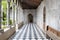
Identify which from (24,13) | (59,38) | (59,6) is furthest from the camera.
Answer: (24,13)

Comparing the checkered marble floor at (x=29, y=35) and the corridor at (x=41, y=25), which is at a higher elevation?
the corridor at (x=41, y=25)

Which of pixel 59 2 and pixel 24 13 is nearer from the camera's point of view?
pixel 59 2

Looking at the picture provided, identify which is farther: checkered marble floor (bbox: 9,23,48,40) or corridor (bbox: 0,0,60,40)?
checkered marble floor (bbox: 9,23,48,40)

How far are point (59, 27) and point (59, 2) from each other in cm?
100

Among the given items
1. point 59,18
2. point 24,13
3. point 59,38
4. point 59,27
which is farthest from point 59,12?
point 24,13

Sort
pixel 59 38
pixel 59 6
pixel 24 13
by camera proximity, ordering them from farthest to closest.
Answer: pixel 24 13 → pixel 59 6 → pixel 59 38

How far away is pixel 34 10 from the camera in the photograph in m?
25.8

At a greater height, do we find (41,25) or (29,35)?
(41,25)

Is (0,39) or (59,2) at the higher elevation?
(59,2)

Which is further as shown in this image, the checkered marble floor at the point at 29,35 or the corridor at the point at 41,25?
the checkered marble floor at the point at 29,35

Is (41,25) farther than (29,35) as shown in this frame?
Yes

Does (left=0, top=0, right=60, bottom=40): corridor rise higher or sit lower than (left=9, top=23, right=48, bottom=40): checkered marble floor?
higher

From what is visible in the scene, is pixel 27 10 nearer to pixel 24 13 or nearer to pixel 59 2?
pixel 24 13

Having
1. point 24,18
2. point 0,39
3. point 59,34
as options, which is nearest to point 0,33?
point 0,39
